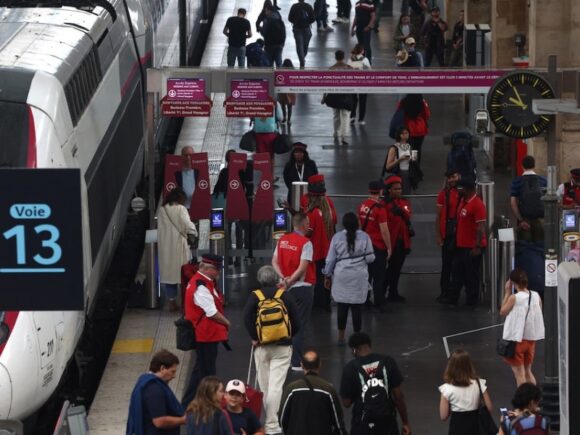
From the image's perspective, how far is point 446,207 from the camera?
19.8 m

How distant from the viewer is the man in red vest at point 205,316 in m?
15.6

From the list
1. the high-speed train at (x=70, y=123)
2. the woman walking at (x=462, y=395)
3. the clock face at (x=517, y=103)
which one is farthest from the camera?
the clock face at (x=517, y=103)

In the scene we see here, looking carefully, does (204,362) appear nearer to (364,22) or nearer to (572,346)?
(572,346)

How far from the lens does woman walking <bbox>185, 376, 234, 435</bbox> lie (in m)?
12.2

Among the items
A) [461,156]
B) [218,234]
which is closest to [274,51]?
[461,156]

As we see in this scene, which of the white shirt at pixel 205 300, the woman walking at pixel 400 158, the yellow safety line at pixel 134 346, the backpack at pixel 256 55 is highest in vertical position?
the backpack at pixel 256 55

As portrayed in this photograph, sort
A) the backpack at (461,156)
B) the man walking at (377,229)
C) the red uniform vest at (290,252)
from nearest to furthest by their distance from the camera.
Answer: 1. the red uniform vest at (290,252)
2. the man walking at (377,229)
3. the backpack at (461,156)

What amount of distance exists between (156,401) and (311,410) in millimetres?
1172

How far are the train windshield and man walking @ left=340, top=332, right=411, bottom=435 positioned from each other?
347 cm

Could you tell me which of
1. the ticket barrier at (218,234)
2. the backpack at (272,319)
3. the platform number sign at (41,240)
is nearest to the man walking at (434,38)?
the ticket barrier at (218,234)

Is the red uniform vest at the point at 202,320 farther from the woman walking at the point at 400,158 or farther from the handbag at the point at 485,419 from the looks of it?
the woman walking at the point at 400,158

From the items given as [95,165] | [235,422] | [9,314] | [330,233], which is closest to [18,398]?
[9,314]

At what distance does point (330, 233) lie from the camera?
19.3 metres

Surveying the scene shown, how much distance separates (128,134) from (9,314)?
25.9 ft
